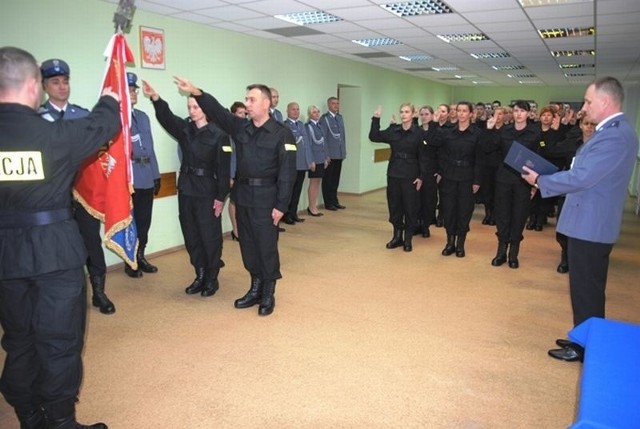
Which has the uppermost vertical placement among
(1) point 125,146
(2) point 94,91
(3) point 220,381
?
(2) point 94,91

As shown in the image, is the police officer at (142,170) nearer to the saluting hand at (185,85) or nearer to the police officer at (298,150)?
the saluting hand at (185,85)

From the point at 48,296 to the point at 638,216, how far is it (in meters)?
9.15

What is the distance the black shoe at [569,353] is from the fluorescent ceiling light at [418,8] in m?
3.44

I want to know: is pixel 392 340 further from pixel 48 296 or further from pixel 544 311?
pixel 48 296

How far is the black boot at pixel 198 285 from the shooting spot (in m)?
3.97

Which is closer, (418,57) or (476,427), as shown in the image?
(476,427)

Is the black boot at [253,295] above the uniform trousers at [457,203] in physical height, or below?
below

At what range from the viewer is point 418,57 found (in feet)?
27.3

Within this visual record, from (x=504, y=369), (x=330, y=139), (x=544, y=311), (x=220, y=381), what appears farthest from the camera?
(x=330, y=139)

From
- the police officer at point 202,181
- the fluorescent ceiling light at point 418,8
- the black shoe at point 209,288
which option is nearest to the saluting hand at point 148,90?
the police officer at point 202,181

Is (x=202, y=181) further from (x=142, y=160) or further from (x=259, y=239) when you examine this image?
(x=142, y=160)

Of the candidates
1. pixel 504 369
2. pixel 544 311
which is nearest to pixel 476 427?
pixel 504 369

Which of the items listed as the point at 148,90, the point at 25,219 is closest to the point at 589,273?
the point at 25,219

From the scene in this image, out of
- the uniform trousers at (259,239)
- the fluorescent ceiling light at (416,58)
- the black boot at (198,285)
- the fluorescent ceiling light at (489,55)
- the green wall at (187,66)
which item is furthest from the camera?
the fluorescent ceiling light at (416,58)
